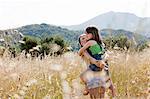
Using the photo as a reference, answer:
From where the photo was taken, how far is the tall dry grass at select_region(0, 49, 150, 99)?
5309 mm

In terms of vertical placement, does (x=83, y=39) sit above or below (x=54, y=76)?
above

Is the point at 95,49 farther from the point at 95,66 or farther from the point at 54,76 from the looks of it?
the point at 54,76

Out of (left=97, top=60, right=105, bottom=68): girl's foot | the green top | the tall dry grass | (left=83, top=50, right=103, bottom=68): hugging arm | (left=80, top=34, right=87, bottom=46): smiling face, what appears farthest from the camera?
(left=80, top=34, right=87, bottom=46): smiling face

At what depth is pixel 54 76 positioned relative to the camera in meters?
6.64

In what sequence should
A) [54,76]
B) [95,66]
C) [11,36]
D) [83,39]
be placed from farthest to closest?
[54,76]
[83,39]
[95,66]
[11,36]

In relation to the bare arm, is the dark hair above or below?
above

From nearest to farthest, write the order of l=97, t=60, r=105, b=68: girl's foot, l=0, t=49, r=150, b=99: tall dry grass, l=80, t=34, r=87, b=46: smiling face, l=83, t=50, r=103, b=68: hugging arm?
l=0, t=49, r=150, b=99: tall dry grass → l=97, t=60, r=105, b=68: girl's foot → l=83, t=50, r=103, b=68: hugging arm → l=80, t=34, r=87, b=46: smiling face

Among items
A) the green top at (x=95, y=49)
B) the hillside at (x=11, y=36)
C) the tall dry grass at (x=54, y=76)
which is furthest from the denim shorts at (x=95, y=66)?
the hillside at (x=11, y=36)

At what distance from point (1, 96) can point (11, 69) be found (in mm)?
620

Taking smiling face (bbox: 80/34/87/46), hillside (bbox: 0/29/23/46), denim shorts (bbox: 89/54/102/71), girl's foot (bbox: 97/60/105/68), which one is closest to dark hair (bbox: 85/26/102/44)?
smiling face (bbox: 80/34/87/46)

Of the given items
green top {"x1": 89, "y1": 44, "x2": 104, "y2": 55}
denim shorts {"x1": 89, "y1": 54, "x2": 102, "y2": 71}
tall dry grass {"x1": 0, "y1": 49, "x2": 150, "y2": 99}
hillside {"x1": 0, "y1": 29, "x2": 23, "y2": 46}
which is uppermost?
hillside {"x1": 0, "y1": 29, "x2": 23, "y2": 46}

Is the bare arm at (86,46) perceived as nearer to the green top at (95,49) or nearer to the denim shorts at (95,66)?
the green top at (95,49)

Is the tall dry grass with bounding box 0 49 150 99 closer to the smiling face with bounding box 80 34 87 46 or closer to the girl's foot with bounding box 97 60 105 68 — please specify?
the smiling face with bounding box 80 34 87 46

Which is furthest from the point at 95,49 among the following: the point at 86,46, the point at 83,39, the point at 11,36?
the point at 11,36
